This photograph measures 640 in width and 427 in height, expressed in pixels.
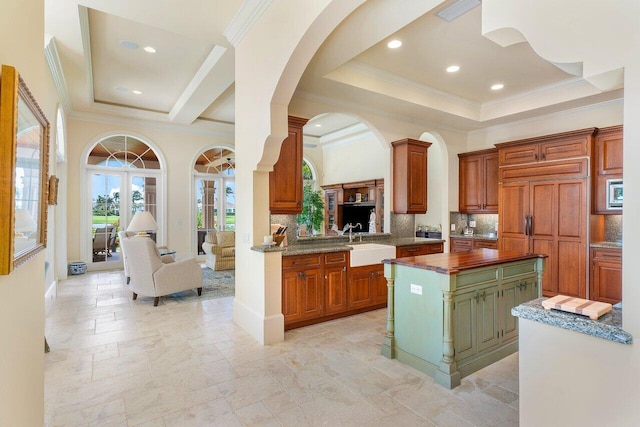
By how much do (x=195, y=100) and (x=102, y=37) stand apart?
188cm

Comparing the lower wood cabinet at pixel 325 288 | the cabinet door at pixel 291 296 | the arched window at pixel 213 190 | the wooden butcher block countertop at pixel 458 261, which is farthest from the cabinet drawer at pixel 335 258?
the arched window at pixel 213 190

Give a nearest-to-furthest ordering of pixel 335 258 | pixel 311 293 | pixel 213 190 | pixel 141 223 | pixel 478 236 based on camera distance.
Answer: pixel 311 293, pixel 335 258, pixel 141 223, pixel 478 236, pixel 213 190

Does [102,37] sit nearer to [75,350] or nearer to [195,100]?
[195,100]

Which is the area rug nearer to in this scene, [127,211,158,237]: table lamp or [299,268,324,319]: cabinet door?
[127,211,158,237]: table lamp

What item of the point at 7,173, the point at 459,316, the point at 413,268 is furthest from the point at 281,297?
the point at 7,173

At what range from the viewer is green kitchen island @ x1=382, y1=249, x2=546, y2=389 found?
2.68 meters

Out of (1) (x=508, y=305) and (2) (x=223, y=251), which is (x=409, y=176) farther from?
(2) (x=223, y=251)

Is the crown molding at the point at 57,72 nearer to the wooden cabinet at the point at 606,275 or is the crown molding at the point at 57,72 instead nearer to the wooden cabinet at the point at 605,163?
the wooden cabinet at the point at 605,163

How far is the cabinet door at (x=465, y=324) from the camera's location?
2.72 meters

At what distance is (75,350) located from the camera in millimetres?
3254

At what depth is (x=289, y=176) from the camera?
4031 mm

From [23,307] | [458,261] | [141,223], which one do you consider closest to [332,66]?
[458,261]

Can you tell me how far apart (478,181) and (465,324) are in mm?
3966

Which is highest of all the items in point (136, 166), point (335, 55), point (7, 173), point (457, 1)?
point (457, 1)
